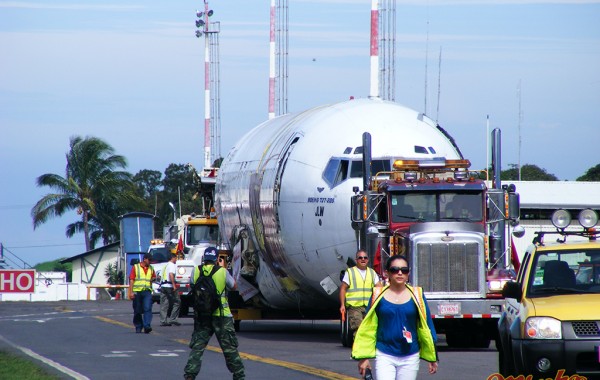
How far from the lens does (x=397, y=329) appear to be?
1003 centimetres

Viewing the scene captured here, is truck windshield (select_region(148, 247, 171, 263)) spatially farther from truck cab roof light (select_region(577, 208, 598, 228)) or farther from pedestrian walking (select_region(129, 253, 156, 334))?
truck cab roof light (select_region(577, 208, 598, 228))

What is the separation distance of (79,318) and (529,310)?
78.9 feet

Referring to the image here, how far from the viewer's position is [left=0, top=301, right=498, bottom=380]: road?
16594 mm

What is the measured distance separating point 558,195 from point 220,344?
53.6m

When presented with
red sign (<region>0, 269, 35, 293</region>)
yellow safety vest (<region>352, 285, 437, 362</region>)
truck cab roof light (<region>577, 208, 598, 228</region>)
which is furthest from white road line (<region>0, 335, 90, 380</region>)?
yellow safety vest (<region>352, 285, 437, 362</region>)

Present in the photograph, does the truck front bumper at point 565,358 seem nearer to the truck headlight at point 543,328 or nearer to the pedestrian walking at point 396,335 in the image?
the truck headlight at point 543,328

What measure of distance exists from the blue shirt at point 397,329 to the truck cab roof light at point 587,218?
503cm

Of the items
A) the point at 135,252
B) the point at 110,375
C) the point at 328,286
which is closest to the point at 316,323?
the point at 328,286

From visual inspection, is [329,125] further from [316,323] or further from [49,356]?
[316,323]

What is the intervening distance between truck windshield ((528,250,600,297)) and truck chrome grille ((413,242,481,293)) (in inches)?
258

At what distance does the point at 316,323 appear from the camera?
3181 centimetres

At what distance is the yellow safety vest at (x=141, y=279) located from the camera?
26438 millimetres

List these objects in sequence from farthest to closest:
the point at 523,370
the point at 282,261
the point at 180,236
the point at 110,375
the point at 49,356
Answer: the point at 180,236
the point at 282,261
the point at 49,356
the point at 110,375
the point at 523,370

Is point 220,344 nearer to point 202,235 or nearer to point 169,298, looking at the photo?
point 169,298
